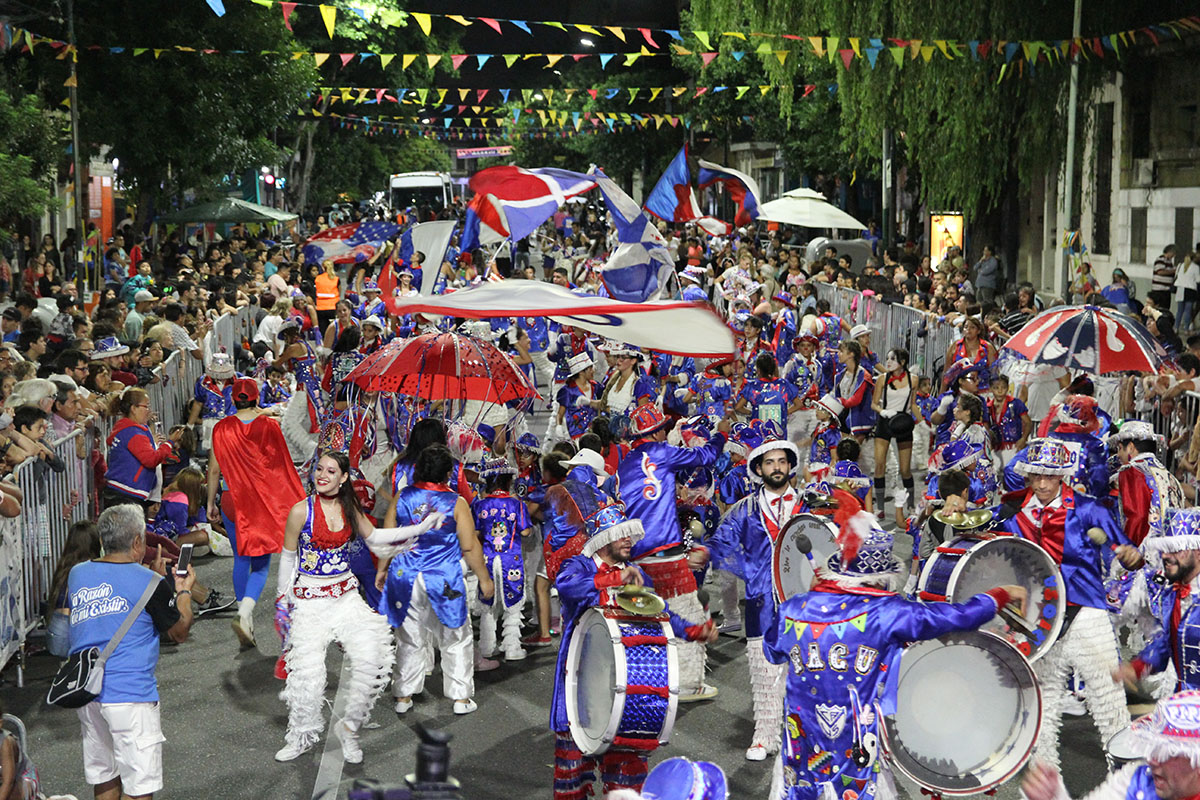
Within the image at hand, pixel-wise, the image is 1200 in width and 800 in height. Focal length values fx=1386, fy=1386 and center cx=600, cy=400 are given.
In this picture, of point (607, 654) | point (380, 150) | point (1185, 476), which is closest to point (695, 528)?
point (607, 654)

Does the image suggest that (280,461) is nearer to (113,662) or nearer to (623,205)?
(113,662)

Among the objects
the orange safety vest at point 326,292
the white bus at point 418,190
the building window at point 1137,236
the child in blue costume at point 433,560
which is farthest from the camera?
the white bus at point 418,190

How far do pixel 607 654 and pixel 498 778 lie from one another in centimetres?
176

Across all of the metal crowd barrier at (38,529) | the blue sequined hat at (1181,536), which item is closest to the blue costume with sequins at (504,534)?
the metal crowd barrier at (38,529)

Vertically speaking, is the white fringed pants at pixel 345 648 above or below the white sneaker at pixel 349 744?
above

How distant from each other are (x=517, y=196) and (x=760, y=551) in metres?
7.13

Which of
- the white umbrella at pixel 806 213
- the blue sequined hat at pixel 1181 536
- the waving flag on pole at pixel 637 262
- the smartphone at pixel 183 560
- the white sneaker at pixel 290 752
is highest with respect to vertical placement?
the white umbrella at pixel 806 213

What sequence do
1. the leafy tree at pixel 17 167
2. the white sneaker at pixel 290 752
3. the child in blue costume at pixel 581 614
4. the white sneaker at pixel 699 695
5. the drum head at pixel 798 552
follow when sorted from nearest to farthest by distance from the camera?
the child in blue costume at pixel 581 614 → the drum head at pixel 798 552 → the white sneaker at pixel 290 752 → the white sneaker at pixel 699 695 → the leafy tree at pixel 17 167

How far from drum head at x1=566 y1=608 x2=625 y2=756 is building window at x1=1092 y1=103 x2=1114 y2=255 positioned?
2323 centimetres

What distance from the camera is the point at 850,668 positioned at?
17.3ft

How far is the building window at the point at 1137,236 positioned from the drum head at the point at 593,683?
22.1 metres

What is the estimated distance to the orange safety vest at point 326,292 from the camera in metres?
22.8

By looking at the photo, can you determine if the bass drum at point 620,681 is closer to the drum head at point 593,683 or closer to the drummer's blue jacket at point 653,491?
the drum head at point 593,683

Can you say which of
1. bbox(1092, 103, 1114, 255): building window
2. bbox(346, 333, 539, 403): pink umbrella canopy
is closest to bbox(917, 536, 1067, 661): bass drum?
bbox(346, 333, 539, 403): pink umbrella canopy
